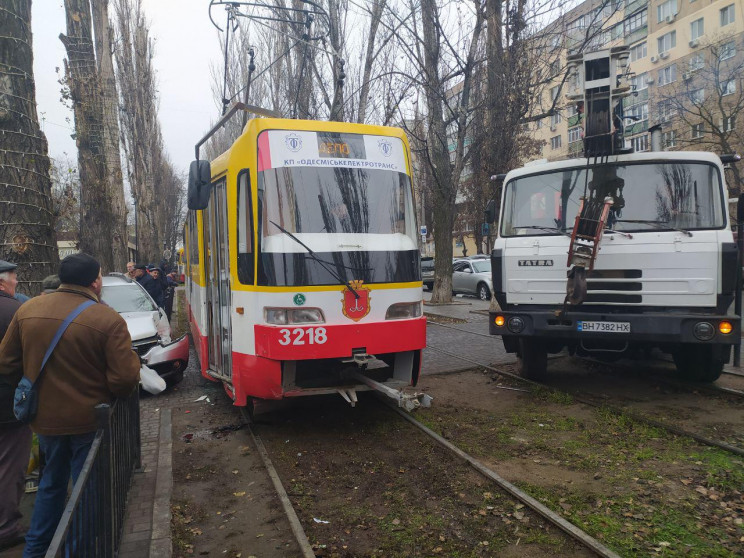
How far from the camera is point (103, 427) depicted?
10.8 feet

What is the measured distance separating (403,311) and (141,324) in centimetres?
465

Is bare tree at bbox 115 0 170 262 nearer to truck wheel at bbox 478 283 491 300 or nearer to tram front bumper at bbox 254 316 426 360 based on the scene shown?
Result: truck wheel at bbox 478 283 491 300

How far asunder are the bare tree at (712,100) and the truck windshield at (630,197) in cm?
1871

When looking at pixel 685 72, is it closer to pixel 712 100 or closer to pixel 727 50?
pixel 727 50

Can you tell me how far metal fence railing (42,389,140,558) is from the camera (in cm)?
253

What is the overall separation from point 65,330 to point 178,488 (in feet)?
7.26

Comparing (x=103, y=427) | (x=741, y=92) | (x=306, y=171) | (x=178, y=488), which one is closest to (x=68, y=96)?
(x=306, y=171)

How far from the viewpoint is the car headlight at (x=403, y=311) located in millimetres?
6012

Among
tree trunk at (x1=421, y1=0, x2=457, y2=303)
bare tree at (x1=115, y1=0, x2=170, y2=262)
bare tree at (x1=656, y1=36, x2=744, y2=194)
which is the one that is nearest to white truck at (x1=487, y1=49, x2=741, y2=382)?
tree trunk at (x1=421, y1=0, x2=457, y2=303)

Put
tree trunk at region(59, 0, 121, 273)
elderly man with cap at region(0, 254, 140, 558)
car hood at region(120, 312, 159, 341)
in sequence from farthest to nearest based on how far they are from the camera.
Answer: tree trunk at region(59, 0, 121, 273), car hood at region(120, 312, 159, 341), elderly man with cap at region(0, 254, 140, 558)

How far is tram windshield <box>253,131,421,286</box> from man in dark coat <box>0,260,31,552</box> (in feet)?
7.30

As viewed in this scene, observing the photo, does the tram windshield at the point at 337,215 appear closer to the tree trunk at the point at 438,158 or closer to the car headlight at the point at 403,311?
the car headlight at the point at 403,311

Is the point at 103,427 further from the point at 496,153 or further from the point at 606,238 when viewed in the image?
the point at 496,153

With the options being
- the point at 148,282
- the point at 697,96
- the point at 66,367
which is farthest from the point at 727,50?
the point at 66,367
